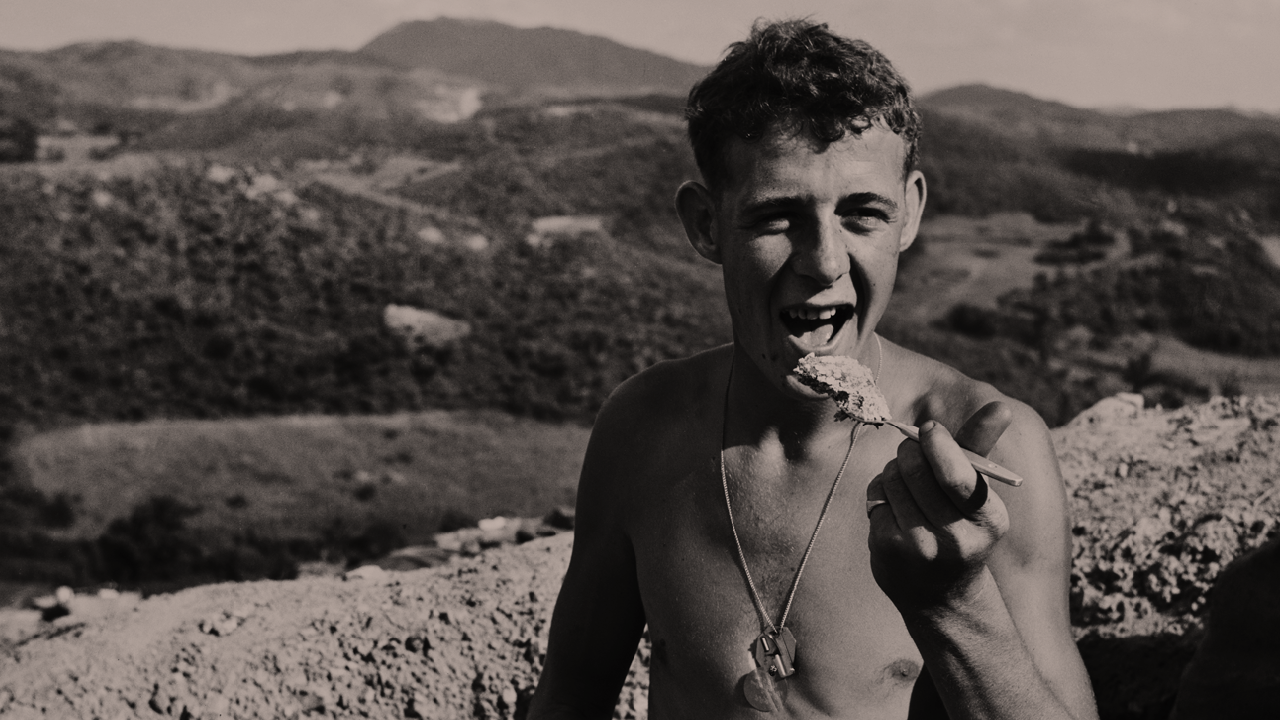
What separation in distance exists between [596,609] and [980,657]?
1.17 m

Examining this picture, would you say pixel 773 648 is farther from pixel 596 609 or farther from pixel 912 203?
pixel 912 203

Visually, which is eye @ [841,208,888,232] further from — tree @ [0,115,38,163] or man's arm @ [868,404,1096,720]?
tree @ [0,115,38,163]

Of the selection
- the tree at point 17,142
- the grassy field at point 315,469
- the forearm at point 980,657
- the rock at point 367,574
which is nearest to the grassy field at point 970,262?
the grassy field at point 315,469

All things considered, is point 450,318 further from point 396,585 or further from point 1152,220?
point 1152,220

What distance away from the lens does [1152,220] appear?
37938 millimetres

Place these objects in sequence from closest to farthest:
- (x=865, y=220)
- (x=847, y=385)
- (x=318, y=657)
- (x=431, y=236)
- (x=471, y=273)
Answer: (x=847, y=385) < (x=865, y=220) < (x=318, y=657) < (x=471, y=273) < (x=431, y=236)

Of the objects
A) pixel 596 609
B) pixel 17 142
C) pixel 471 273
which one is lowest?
pixel 471 273

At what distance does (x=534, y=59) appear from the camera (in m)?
92.8

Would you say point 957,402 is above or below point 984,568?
above

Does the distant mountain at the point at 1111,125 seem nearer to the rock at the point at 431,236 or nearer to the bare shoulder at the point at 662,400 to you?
the rock at the point at 431,236

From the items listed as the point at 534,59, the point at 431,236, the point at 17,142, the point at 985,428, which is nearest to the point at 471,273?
the point at 431,236

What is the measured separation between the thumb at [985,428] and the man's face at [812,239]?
1.72ft

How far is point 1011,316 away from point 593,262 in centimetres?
1169

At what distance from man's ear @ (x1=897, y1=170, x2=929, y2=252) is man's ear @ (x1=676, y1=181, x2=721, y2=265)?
0.42 m
